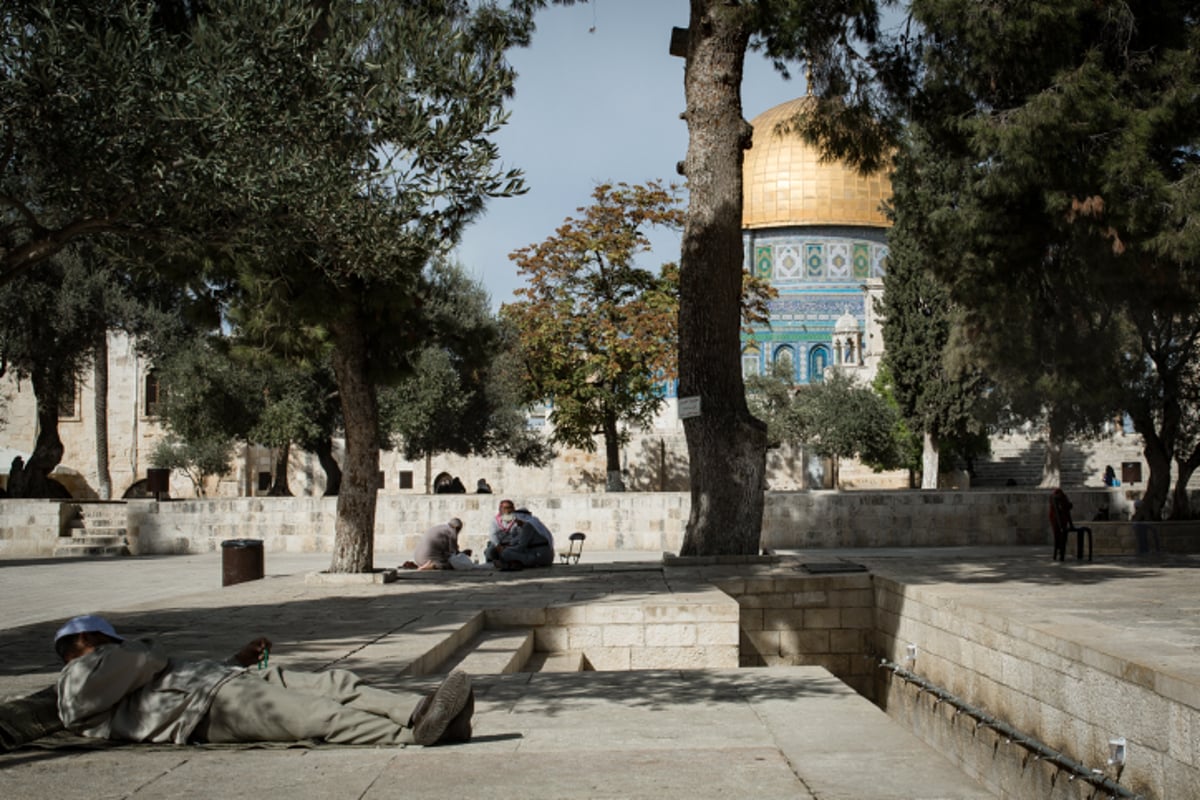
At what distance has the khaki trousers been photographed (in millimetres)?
4449

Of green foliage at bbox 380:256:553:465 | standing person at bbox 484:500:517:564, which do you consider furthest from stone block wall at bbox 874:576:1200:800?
green foliage at bbox 380:256:553:465

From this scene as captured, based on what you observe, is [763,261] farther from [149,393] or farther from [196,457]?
[149,393]

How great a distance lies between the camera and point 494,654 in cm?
729

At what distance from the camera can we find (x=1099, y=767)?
20.5 ft

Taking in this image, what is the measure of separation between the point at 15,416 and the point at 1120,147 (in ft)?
114

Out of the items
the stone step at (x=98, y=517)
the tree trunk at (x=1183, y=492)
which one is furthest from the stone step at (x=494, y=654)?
the stone step at (x=98, y=517)

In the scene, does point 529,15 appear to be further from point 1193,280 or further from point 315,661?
point 315,661

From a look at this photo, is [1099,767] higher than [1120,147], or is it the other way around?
[1120,147]

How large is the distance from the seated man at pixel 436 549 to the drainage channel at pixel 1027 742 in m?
5.69

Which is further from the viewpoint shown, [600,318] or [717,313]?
[600,318]

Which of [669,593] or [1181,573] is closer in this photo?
[669,593]

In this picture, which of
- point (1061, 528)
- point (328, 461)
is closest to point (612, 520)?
point (1061, 528)

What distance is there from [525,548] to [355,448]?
2639mm

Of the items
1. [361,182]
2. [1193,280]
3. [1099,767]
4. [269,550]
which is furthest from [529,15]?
[269,550]
